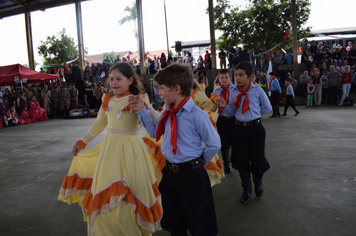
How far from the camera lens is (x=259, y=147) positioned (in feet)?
12.1

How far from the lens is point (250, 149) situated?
3.73m

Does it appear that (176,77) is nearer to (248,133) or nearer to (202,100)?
(248,133)

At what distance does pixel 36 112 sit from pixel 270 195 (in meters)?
14.2

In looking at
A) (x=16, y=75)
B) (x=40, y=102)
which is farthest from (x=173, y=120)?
(x=40, y=102)

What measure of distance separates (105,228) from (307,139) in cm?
597

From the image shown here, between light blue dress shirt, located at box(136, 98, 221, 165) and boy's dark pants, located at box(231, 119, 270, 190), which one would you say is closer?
light blue dress shirt, located at box(136, 98, 221, 165)

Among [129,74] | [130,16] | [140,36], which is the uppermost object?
[130,16]

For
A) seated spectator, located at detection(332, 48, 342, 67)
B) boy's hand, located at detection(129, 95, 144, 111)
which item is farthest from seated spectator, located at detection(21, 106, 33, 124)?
seated spectator, located at detection(332, 48, 342, 67)

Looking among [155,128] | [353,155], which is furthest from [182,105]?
[353,155]

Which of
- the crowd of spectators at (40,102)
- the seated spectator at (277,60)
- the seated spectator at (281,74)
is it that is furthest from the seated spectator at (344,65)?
the crowd of spectators at (40,102)

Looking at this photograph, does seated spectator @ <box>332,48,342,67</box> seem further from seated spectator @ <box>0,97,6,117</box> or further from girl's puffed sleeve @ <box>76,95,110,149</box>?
seated spectator @ <box>0,97,6,117</box>

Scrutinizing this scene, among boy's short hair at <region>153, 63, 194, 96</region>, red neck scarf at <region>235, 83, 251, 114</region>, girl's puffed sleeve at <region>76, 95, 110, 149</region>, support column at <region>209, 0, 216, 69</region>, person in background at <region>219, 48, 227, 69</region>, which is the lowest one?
girl's puffed sleeve at <region>76, 95, 110, 149</region>

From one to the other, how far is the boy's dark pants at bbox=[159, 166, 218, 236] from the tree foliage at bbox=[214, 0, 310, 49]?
21.7 metres

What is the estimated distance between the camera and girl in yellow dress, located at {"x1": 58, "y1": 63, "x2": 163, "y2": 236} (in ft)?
8.05
